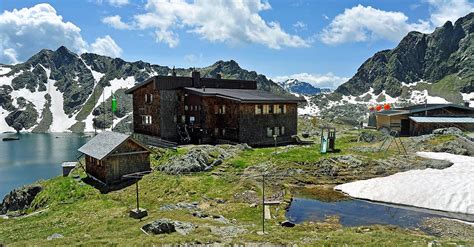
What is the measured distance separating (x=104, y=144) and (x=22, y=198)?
1208 cm

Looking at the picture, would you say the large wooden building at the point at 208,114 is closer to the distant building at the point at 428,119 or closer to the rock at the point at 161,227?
the distant building at the point at 428,119

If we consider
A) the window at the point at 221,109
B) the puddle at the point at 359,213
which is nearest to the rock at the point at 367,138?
the window at the point at 221,109

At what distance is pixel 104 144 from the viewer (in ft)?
118

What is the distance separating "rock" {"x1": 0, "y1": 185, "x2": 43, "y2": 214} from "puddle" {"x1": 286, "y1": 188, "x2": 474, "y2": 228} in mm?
28726

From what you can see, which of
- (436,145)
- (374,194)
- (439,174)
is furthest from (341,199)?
(436,145)

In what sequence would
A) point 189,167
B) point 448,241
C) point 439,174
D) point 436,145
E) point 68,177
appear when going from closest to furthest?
point 448,241, point 439,174, point 189,167, point 68,177, point 436,145

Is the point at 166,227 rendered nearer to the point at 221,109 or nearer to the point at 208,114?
the point at 221,109

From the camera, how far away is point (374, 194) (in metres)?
28.1

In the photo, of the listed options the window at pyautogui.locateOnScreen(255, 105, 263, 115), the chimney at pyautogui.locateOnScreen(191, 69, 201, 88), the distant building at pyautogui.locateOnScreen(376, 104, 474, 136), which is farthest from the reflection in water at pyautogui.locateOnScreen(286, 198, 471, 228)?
the distant building at pyautogui.locateOnScreen(376, 104, 474, 136)

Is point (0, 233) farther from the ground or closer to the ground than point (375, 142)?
closer to the ground

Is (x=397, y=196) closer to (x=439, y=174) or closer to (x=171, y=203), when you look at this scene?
(x=439, y=174)

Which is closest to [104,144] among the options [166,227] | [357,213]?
[166,227]

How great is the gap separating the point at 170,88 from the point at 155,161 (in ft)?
47.9

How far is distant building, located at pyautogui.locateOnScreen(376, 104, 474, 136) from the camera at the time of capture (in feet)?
179
